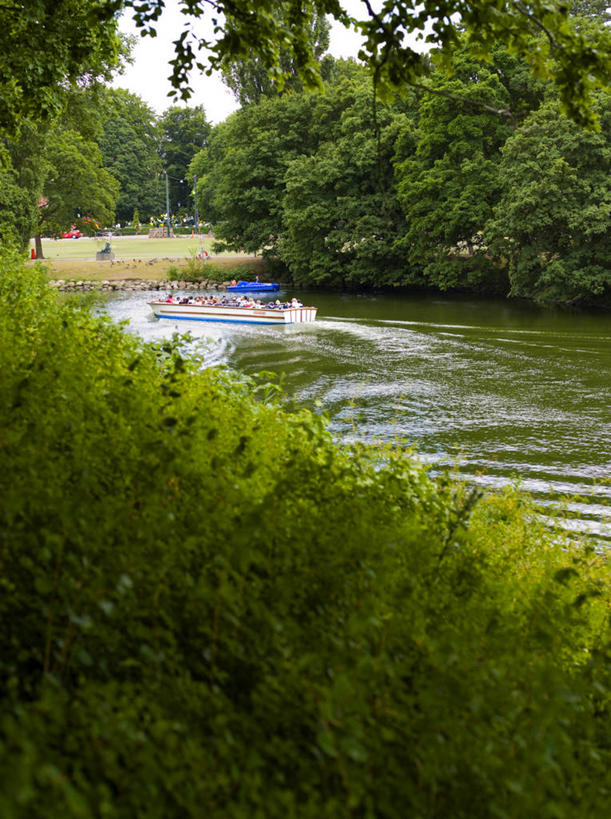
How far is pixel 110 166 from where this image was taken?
92625mm

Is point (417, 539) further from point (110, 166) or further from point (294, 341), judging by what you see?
point (110, 166)

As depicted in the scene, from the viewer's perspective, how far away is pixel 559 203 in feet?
100

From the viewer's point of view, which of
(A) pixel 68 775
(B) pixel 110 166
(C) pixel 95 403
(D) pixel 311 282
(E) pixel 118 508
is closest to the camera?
(A) pixel 68 775

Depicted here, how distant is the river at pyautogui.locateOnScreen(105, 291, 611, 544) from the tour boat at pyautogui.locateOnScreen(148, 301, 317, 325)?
60 centimetres

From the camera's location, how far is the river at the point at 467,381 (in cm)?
1347

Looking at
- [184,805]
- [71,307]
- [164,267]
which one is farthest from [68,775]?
[164,267]

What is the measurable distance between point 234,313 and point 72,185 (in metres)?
26.7

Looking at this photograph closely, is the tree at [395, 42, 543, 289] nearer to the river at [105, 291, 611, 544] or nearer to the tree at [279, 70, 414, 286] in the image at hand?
the tree at [279, 70, 414, 286]

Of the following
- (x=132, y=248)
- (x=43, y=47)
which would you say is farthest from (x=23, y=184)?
(x=43, y=47)

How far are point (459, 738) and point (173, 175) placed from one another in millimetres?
106891

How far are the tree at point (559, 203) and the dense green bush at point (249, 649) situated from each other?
28886 millimetres

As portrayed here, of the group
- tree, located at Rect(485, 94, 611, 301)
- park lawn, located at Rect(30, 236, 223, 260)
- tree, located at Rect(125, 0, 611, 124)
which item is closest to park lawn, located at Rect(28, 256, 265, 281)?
park lawn, located at Rect(30, 236, 223, 260)

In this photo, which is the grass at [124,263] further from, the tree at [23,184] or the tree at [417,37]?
the tree at [417,37]

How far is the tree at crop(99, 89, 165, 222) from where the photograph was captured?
91.1m
